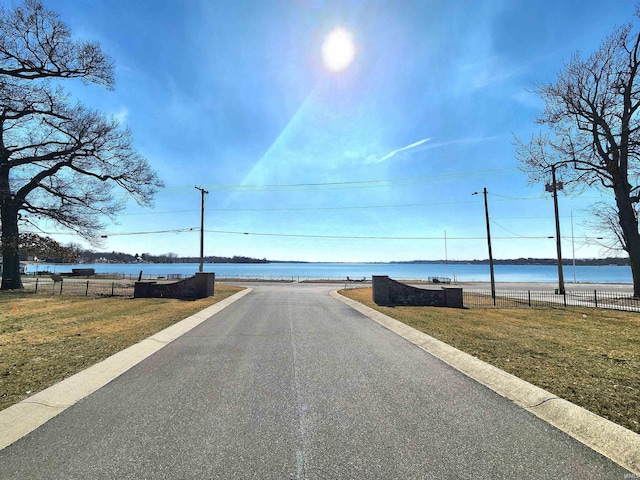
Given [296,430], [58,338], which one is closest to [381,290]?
[58,338]

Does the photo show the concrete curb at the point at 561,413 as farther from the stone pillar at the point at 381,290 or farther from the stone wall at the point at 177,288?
the stone wall at the point at 177,288

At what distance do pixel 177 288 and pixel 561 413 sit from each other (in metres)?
22.9

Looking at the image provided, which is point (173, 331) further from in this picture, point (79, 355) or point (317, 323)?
point (317, 323)

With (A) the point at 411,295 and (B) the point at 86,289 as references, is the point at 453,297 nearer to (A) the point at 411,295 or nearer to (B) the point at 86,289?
(A) the point at 411,295

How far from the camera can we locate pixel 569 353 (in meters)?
7.98

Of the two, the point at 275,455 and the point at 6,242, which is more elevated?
the point at 6,242

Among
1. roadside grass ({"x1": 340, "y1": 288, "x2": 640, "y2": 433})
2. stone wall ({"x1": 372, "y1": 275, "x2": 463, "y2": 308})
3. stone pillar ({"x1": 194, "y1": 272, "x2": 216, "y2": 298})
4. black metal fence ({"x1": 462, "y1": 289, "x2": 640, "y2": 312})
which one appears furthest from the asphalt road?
black metal fence ({"x1": 462, "y1": 289, "x2": 640, "y2": 312})

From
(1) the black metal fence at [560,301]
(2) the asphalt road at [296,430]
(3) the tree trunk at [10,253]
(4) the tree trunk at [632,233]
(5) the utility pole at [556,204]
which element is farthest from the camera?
(5) the utility pole at [556,204]

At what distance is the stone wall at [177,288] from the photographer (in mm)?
23109

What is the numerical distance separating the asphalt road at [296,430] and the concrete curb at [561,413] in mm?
196

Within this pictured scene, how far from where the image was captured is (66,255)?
23266 millimetres

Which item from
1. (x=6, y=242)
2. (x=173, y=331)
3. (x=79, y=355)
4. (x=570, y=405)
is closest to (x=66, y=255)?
(x=6, y=242)

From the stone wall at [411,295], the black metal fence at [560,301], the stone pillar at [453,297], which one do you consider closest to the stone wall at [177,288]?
the stone wall at [411,295]

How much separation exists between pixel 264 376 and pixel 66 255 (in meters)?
24.0
